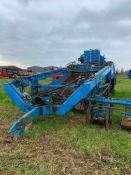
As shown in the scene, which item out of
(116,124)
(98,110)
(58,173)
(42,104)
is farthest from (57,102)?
(58,173)

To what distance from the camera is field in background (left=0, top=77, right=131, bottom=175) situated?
3.79 meters

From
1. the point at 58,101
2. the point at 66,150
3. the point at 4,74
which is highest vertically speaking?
the point at 58,101

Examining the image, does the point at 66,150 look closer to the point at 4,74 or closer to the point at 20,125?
the point at 20,125

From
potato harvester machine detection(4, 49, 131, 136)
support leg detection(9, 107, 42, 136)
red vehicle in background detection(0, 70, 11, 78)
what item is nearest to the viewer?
support leg detection(9, 107, 42, 136)

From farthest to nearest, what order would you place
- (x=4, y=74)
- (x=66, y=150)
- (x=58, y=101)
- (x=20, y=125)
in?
(x=4, y=74), (x=58, y=101), (x=20, y=125), (x=66, y=150)

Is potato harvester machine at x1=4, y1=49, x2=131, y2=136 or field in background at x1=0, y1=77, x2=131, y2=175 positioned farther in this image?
potato harvester machine at x1=4, y1=49, x2=131, y2=136

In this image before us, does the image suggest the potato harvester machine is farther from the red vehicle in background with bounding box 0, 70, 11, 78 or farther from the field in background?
the red vehicle in background with bounding box 0, 70, 11, 78

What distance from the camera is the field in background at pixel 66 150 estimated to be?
3.79 m

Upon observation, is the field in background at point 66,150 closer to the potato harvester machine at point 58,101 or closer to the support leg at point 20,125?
the support leg at point 20,125

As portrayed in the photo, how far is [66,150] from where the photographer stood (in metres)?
4.50

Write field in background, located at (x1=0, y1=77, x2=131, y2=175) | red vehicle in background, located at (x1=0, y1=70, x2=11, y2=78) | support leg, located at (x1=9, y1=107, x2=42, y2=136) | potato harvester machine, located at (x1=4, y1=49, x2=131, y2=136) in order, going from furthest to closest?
red vehicle in background, located at (x1=0, y1=70, x2=11, y2=78) < potato harvester machine, located at (x1=4, y1=49, x2=131, y2=136) < support leg, located at (x1=9, y1=107, x2=42, y2=136) < field in background, located at (x1=0, y1=77, x2=131, y2=175)

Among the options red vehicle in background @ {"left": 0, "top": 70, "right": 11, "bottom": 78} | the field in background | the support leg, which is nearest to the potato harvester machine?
the support leg

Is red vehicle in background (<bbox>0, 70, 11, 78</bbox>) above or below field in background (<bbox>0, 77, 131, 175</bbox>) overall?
above

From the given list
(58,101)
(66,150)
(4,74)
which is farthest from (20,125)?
(4,74)
